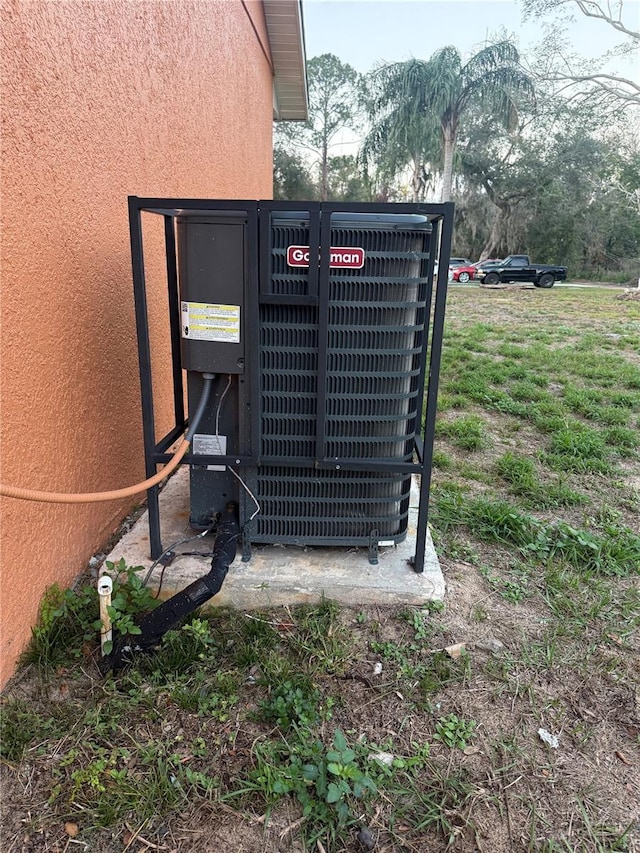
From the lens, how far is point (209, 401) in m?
2.35

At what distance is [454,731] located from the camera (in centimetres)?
183

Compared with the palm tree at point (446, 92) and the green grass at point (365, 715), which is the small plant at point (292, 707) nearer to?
the green grass at point (365, 715)

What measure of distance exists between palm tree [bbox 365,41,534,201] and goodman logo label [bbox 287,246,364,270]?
20493 millimetres

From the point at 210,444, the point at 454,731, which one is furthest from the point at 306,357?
the point at 454,731

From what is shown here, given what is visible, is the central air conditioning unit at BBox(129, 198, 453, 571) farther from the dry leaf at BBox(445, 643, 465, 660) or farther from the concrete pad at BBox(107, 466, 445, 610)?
the dry leaf at BBox(445, 643, 465, 660)

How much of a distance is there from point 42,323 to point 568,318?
11435 millimetres

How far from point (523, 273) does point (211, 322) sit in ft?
78.5

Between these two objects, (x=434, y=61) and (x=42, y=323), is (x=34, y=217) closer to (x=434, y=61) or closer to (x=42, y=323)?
(x=42, y=323)

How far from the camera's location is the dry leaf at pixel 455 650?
2.14m

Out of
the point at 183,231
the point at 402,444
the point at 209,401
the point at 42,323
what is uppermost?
the point at 183,231

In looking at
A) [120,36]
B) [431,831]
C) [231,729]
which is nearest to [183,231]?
[120,36]

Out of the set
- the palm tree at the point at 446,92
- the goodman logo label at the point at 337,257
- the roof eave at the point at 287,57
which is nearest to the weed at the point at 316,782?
the goodman logo label at the point at 337,257

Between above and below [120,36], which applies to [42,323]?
below

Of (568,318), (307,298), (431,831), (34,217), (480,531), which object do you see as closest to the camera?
(431,831)
